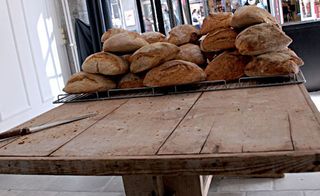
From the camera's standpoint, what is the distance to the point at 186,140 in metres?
0.89

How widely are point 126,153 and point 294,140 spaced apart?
376 mm

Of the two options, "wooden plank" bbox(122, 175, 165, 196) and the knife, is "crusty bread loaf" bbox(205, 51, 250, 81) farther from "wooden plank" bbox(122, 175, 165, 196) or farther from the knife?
the knife

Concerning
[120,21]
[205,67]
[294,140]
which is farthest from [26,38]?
[294,140]

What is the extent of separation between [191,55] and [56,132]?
71cm

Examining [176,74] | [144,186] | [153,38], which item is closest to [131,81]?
[176,74]

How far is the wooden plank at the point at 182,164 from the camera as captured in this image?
2.39ft

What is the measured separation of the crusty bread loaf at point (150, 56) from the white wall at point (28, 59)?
71.9 inches

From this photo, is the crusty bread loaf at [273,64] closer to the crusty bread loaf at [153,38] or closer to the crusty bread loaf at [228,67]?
the crusty bread loaf at [228,67]

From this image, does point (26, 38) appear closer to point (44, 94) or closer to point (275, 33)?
point (44, 94)

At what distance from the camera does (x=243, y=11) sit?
58.6 inches

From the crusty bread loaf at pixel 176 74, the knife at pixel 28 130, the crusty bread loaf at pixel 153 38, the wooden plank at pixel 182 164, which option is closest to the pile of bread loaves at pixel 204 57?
the crusty bread loaf at pixel 176 74

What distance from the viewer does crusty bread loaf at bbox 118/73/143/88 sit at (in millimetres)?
1559

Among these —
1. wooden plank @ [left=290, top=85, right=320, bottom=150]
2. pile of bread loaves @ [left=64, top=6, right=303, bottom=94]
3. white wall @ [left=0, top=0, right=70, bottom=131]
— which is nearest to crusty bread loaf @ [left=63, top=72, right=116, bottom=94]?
pile of bread loaves @ [left=64, top=6, right=303, bottom=94]

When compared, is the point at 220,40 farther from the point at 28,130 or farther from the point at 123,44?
the point at 28,130
